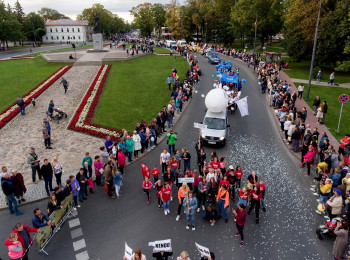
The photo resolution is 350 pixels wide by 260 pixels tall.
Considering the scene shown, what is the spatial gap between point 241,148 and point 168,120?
18.8 feet

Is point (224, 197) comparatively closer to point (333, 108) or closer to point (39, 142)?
point (39, 142)

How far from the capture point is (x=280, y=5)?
60719 mm

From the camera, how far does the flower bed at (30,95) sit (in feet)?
68.8

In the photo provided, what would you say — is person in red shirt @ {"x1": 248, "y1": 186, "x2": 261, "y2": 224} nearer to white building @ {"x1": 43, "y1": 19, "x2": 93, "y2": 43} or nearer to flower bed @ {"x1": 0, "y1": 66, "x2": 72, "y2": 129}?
flower bed @ {"x1": 0, "y1": 66, "x2": 72, "y2": 129}

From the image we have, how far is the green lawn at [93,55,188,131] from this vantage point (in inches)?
842

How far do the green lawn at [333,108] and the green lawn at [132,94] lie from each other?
12.9 metres

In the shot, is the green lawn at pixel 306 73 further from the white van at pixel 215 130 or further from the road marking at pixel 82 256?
the road marking at pixel 82 256

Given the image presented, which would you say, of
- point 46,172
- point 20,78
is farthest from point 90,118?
point 20,78

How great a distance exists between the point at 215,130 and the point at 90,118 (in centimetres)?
990

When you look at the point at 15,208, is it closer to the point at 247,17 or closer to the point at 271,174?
the point at 271,174

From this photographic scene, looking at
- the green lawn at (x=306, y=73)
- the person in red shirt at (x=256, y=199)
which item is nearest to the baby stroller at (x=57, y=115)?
the person in red shirt at (x=256, y=199)

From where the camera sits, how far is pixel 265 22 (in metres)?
58.0

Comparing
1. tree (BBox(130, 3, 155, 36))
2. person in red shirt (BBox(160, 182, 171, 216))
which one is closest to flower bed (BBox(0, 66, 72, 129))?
person in red shirt (BBox(160, 182, 171, 216))

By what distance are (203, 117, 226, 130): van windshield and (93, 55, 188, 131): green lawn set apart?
17.8 feet
